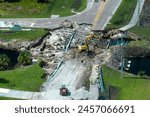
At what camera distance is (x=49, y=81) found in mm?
109688

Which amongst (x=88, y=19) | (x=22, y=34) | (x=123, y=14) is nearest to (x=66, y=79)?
(x=22, y=34)

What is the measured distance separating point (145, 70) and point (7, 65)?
31784mm

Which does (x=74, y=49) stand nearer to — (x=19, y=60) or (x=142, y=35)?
(x=19, y=60)

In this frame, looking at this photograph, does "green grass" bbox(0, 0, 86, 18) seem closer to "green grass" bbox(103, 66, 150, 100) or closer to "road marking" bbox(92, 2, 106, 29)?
"road marking" bbox(92, 2, 106, 29)

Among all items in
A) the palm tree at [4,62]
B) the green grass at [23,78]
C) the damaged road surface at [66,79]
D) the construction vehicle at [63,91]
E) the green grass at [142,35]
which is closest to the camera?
the construction vehicle at [63,91]

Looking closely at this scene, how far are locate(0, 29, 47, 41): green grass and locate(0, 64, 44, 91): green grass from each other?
1464 centimetres

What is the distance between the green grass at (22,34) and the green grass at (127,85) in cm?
2363

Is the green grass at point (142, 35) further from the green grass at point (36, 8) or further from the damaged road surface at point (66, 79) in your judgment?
the green grass at point (36, 8)

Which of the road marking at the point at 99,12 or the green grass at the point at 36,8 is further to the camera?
the green grass at the point at 36,8

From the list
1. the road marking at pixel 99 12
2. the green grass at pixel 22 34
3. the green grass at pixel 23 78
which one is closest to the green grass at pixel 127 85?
the green grass at pixel 23 78

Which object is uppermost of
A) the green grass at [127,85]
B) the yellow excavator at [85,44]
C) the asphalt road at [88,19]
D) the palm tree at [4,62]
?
the asphalt road at [88,19]

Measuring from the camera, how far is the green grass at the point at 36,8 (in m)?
140

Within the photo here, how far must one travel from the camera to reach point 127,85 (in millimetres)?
107500

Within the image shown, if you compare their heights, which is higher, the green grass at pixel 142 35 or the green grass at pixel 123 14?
the green grass at pixel 123 14
